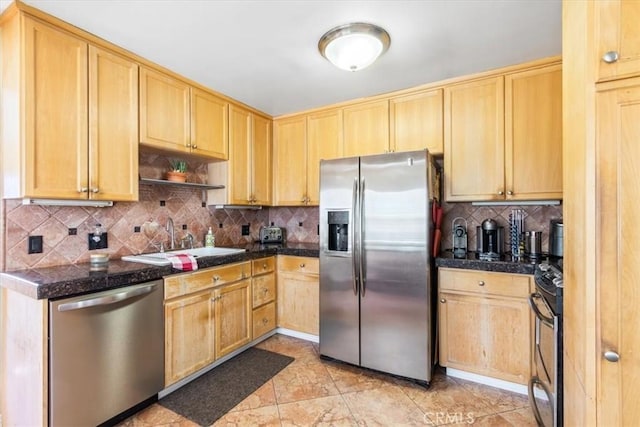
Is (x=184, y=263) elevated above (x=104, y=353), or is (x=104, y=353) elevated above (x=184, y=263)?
(x=184, y=263)

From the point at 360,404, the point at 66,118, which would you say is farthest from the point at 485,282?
the point at 66,118

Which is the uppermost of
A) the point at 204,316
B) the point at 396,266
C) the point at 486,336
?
the point at 396,266

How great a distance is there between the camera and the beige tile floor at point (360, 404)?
71.7 inches

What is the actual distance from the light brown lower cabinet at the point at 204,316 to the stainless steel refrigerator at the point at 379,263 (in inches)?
28.1

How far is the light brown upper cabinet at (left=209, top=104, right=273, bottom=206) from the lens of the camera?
293 cm

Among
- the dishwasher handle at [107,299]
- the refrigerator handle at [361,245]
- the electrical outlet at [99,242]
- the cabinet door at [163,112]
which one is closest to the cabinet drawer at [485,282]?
the refrigerator handle at [361,245]

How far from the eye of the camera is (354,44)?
1.80 meters

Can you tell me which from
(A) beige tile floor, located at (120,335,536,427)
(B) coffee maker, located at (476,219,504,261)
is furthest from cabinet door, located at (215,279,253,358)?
(B) coffee maker, located at (476,219,504,261)

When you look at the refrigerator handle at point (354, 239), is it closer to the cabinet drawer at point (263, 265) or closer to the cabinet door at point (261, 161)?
the cabinet drawer at point (263, 265)

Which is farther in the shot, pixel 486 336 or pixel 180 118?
pixel 180 118

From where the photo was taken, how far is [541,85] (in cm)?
219

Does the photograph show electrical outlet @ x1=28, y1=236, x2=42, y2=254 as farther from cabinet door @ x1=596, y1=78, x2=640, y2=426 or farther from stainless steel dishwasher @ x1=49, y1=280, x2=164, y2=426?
cabinet door @ x1=596, y1=78, x2=640, y2=426

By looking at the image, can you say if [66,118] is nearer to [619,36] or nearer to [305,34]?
[305,34]

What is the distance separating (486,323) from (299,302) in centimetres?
163
